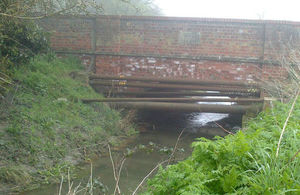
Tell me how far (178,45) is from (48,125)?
562cm

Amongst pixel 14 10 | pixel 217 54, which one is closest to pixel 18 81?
pixel 14 10

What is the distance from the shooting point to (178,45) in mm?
11383

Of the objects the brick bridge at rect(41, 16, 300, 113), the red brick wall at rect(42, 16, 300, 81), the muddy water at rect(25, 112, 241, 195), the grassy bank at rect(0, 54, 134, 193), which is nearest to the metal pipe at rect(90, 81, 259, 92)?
the brick bridge at rect(41, 16, 300, 113)

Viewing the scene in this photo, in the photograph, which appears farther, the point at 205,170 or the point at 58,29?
the point at 58,29

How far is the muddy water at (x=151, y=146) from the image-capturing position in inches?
239

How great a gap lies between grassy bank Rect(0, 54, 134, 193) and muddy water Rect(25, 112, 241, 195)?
1.44ft

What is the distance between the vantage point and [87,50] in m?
11.9

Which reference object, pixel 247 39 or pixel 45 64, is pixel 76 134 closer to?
pixel 45 64

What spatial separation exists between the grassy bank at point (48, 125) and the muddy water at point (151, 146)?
0.44m

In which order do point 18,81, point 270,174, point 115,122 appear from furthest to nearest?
point 115,122
point 18,81
point 270,174

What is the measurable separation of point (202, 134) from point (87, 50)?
16.9 feet

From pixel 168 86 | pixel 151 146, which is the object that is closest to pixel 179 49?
pixel 168 86

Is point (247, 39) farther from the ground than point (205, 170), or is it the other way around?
point (247, 39)

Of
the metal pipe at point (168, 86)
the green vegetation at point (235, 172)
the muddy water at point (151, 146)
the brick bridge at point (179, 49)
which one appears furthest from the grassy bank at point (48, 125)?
the green vegetation at point (235, 172)
